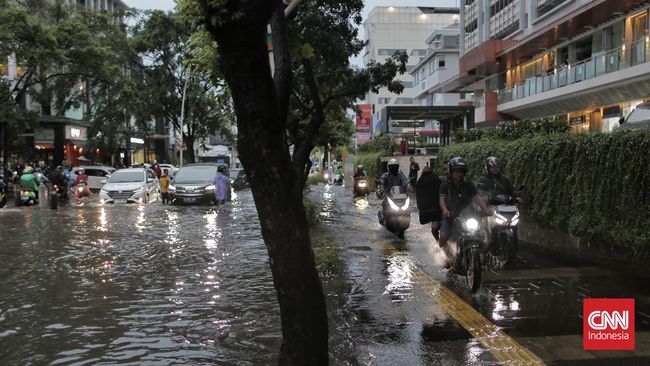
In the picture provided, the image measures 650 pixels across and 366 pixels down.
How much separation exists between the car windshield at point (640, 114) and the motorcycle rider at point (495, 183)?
681 cm

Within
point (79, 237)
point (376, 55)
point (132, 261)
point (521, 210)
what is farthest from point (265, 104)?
point (376, 55)

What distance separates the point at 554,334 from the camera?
17.5 feet

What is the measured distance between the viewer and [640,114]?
13.7 meters

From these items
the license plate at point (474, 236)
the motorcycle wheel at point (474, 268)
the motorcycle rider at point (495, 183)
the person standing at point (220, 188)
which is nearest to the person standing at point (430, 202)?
the motorcycle rider at point (495, 183)

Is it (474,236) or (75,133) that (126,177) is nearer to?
(474,236)

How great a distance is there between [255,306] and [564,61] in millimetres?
31060

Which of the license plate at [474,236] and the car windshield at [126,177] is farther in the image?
the car windshield at [126,177]

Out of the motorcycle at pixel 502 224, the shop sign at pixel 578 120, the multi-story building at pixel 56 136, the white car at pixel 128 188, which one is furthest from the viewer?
the multi-story building at pixel 56 136

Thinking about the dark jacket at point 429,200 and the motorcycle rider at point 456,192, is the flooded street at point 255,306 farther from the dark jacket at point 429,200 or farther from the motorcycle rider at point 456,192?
the motorcycle rider at point 456,192

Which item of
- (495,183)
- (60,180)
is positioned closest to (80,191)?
(60,180)

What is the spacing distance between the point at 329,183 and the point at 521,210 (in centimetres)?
3296

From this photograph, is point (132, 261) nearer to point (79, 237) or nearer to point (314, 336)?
point (79, 237)

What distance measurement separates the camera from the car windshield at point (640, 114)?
44.0 feet

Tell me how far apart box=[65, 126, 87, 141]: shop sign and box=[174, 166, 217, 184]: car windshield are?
84.7 feet
